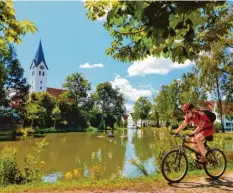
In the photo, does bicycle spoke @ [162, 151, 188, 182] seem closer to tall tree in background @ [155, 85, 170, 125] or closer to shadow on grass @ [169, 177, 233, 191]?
shadow on grass @ [169, 177, 233, 191]

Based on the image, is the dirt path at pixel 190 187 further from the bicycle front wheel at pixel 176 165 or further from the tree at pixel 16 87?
the tree at pixel 16 87

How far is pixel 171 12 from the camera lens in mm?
2701

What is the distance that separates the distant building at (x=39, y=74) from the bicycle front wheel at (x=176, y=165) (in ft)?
313

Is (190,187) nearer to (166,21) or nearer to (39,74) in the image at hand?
(166,21)

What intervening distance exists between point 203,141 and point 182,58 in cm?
456

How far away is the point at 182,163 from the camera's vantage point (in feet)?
24.0

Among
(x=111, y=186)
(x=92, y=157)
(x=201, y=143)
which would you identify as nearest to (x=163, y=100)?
(x=92, y=157)

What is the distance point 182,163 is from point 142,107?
97305 mm

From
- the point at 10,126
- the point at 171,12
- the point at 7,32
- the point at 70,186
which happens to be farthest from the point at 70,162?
the point at 10,126

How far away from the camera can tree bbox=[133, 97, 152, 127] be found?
103m

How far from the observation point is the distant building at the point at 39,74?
102 m

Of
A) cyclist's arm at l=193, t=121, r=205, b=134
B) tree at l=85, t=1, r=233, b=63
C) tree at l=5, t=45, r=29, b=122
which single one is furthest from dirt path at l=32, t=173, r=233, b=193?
tree at l=5, t=45, r=29, b=122

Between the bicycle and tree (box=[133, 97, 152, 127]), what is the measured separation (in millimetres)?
95164

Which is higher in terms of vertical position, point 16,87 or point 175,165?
point 16,87
